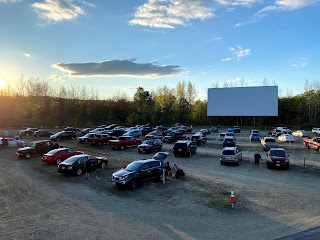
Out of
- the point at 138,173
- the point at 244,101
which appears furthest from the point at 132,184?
the point at 244,101

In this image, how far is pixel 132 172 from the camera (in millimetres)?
18969

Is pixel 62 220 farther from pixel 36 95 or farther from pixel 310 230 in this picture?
pixel 36 95

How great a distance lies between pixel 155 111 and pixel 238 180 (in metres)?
69.3

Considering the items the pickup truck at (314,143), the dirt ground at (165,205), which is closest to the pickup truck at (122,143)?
the dirt ground at (165,205)

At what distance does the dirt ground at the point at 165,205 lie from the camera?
1206 centimetres

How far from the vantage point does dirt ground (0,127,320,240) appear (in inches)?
475

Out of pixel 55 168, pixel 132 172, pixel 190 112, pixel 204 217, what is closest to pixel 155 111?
pixel 190 112

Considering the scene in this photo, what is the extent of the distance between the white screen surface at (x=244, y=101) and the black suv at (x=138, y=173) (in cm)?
5645

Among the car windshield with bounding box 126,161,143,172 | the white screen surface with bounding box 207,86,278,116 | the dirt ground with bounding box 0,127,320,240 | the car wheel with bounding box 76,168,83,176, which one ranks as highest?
the white screen surface with bounding box 207,86,278,116

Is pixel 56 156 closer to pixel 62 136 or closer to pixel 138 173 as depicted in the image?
pixel 138 173

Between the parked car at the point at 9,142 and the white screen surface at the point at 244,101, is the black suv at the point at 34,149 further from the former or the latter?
the white screen surface at the point at 244,101

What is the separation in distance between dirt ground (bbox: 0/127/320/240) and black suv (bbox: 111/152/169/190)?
534mm

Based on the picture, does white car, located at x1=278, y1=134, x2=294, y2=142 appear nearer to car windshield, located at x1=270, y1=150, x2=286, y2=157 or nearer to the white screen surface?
car windshield, located at x1=270, y1=150, x2=286, y2=157

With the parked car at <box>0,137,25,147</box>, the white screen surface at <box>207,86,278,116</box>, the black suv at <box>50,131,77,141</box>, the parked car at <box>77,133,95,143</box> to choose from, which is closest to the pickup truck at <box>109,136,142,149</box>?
the parked car at <box>77,133,95,143</box>
